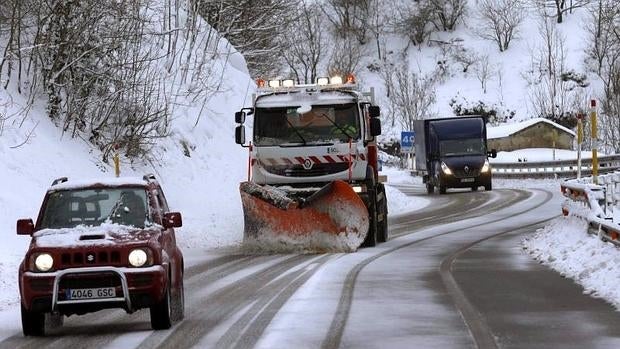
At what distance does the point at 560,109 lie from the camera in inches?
3521

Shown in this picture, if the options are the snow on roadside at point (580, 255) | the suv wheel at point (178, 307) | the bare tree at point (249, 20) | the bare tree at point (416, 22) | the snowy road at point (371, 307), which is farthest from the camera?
the bare tree at point (416, 22)

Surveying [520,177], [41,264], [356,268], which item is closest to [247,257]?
[356,268]

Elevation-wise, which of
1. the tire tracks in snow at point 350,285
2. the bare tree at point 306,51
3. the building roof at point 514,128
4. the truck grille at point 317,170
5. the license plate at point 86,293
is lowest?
the tire tracks in snow at point 350,285

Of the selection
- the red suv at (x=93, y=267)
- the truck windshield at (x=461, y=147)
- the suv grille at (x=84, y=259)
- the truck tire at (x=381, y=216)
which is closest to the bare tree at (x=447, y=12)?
the truck windshield at (x=461, y=147)

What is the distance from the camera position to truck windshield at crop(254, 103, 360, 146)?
17.8 metres

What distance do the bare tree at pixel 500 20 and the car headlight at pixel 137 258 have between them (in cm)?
9286

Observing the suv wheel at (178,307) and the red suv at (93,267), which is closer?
the red suv at (93,267)

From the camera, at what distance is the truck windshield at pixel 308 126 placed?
1777 centimetres

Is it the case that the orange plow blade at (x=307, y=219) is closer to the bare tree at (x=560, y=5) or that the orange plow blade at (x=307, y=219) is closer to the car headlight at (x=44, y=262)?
the car headlight at (x=44, y=262)

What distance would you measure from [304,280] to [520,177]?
128 ft

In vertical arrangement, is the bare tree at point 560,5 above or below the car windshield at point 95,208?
above

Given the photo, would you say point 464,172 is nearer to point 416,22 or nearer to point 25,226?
point 25,226

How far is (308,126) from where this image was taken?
17891 millimetres

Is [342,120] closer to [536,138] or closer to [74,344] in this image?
[74,344]
